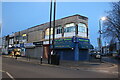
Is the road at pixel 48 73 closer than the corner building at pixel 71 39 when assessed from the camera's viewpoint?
Yes

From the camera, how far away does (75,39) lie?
87.5 ft

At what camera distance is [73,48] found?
26938mm

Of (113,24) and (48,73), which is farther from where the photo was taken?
(113,24)

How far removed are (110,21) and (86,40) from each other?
8467 mm

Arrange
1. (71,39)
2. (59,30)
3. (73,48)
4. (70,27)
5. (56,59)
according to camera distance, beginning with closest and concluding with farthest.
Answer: (56,59) → (73,48) → (71,39) → (70,27) → (59,30)

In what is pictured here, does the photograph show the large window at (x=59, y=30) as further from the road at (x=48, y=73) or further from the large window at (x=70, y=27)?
the road at (x=48, y=73)

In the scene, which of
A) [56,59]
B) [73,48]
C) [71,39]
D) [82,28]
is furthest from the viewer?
[82,28]

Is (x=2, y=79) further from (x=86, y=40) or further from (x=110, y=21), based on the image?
(x=110, y=21)

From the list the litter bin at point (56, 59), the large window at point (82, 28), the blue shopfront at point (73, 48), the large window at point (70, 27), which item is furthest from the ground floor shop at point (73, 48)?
the litter bin at point (56, 59)

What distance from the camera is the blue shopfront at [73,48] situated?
87.7ft

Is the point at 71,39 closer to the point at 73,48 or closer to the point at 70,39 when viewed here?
the point at 70,39

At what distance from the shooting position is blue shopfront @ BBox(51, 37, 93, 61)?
26.7 meters

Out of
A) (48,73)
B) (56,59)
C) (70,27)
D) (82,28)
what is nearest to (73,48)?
(70,27)

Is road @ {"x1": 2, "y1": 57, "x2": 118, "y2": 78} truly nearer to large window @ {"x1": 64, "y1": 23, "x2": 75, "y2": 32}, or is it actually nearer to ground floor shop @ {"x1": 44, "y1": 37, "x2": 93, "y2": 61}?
ground floor shop @ {"x1": 44, "y1": 37, "x2": 93, "y2": 61}
